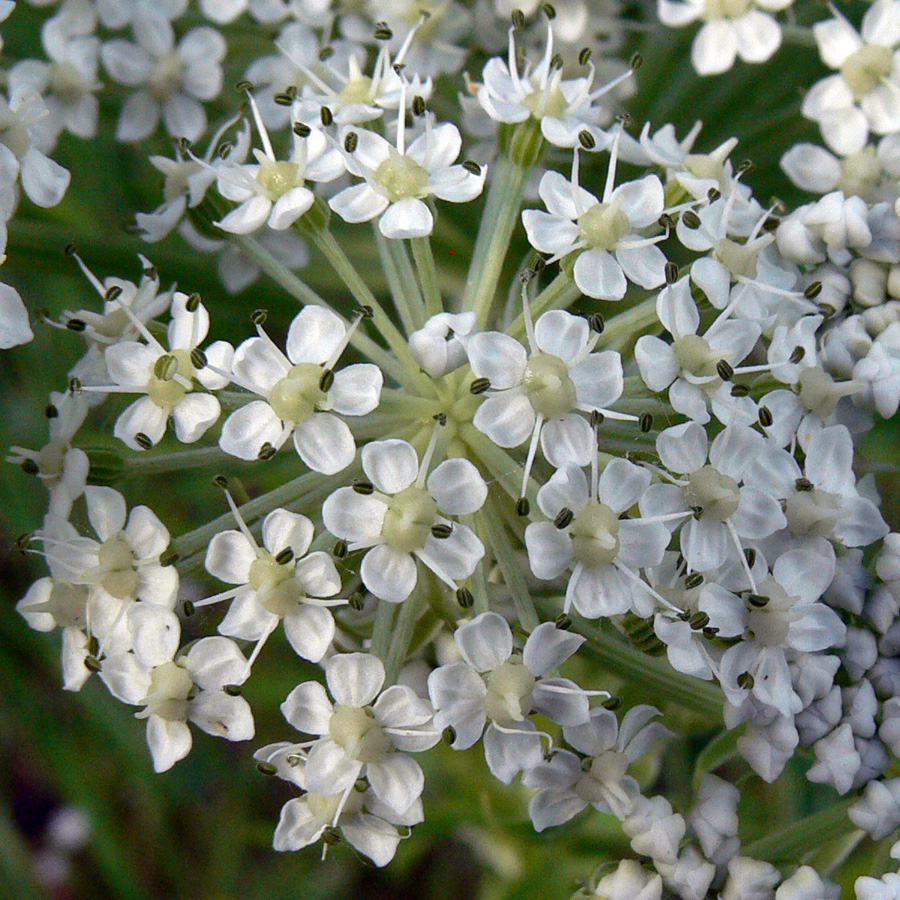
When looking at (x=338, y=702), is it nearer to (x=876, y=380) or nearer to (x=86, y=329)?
(x=86, y=329)

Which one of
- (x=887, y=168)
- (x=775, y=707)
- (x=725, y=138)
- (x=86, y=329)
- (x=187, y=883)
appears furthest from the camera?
(x=187, y=883)

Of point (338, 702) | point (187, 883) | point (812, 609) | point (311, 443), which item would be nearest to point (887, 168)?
point (812, 609)

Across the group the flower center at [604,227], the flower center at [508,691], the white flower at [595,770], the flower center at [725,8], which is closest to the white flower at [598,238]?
the flower center at [604,227]

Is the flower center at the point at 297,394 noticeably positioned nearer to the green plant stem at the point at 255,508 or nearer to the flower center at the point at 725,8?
the green plant stem at the point at 255,508

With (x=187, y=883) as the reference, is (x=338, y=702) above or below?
above

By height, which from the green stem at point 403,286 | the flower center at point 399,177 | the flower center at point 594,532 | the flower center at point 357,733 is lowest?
the flower center at point 357,733

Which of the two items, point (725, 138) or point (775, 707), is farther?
point (725, 138)
